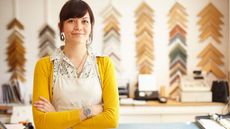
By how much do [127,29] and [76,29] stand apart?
2520mm

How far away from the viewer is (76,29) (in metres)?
1.59

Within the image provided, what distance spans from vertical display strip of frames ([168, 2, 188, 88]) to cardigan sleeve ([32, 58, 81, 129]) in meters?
2.66

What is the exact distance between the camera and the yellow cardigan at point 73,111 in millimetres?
1563

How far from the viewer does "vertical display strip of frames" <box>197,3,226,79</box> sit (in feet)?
13.3

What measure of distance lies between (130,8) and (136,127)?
216cm

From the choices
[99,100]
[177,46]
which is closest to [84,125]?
[99,100]

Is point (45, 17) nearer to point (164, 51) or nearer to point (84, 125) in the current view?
point (164, 51)

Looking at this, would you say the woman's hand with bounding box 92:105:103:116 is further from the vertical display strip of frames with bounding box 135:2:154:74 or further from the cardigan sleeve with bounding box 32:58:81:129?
the vertical display strip of frames with bounding box 135:2:154:74

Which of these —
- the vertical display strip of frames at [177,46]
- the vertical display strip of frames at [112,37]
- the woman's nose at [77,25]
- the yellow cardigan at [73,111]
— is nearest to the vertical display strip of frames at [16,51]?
the vertical display strip of frames at [112,37]

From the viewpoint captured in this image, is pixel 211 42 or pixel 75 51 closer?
pixel 75 51

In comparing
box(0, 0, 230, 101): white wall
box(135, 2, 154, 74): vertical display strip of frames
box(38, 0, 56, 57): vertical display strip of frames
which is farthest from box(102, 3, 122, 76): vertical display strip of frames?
box(38, 0, 56, 57): vertical display strip of frames

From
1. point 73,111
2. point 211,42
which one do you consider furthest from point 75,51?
point 211,42

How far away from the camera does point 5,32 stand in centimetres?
399

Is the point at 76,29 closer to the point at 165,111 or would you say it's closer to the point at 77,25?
the point at 77,25
